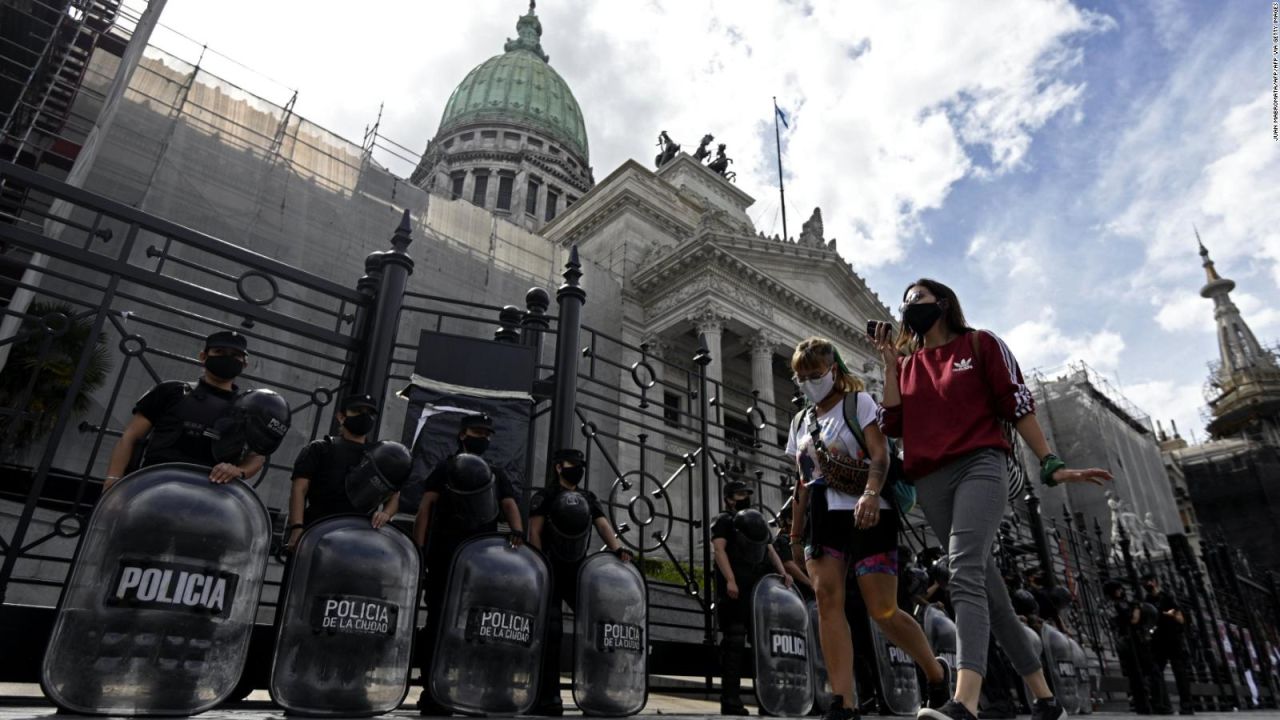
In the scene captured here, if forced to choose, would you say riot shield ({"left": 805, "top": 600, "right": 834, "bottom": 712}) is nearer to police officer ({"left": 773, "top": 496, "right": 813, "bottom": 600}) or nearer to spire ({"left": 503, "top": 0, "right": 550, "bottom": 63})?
police officer ({"left": 773, "top": 496, "right": 813, "bottom": 600})

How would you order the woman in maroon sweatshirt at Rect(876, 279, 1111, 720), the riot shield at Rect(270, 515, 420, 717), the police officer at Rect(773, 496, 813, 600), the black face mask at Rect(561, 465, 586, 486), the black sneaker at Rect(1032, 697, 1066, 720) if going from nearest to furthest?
the riot shield at Rect(270, 515, 420, 717)
the woman in maroon sweatshirt at Rect(876, 279, 1111, 720)
the black sneaker at Rect(1032, 697, 1066, 720)
the black face mask at Rect(561, 465, 586, 486)
the police officer at Rect(773, 496, 813, 600)

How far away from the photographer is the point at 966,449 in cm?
313

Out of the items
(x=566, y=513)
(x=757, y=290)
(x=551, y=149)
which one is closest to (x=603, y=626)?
(x=566, y=513)

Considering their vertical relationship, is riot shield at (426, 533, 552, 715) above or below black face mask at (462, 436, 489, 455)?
below

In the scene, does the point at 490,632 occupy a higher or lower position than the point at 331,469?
lower

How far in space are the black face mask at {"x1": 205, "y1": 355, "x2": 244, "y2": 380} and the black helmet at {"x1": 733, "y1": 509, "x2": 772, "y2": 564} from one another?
3.73m

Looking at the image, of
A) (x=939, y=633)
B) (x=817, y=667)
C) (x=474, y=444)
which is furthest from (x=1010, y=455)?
(x=939, y=633)

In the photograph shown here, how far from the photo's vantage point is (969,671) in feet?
9.39

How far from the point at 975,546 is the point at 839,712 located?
3.34ft

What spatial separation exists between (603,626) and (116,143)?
1906 cm

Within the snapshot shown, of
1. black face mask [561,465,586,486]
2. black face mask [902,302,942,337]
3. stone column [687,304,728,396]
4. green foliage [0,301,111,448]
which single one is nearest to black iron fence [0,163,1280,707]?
green foliage [0,301,111,448]

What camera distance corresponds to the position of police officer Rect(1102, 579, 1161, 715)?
898 cm

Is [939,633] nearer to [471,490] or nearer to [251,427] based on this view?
[471,490]

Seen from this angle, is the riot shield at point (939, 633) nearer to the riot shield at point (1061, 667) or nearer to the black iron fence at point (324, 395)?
the black iron fence at point (324, 395)
